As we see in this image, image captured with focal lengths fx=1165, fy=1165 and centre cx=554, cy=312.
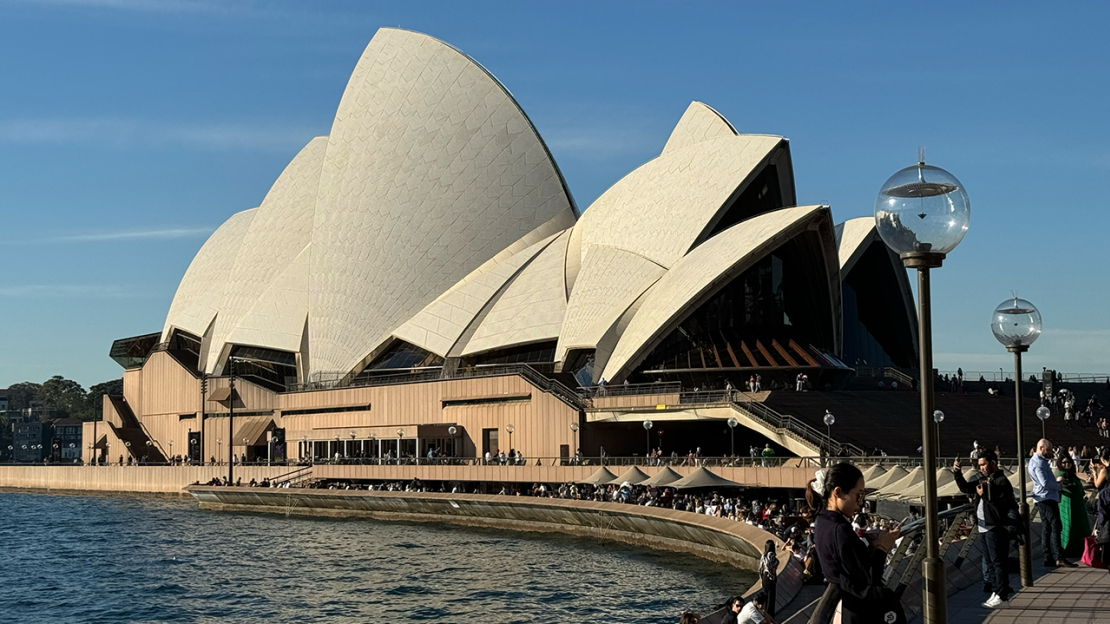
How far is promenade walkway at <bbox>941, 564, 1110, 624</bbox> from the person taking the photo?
8.96 meters

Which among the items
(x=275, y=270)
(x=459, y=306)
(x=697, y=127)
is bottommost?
(x=459, y=306)

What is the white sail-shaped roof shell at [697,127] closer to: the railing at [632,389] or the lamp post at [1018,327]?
the railing at [632,389]

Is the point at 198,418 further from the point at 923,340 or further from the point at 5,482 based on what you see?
the point at 923,340

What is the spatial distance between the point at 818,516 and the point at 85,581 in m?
24.5

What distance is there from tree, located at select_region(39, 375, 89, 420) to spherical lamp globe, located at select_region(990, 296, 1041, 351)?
136m

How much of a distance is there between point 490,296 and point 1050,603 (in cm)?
4235

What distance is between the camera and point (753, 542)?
21.4 meters

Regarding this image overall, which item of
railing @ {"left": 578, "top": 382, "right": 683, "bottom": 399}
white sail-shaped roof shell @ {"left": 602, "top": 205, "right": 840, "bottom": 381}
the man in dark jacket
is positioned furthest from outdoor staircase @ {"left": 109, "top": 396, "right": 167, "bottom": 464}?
the man in dark jacket

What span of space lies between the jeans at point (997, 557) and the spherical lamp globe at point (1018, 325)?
8.02 feet

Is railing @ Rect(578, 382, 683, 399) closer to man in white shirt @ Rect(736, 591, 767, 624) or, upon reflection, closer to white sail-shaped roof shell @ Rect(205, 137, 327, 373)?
white sail-shaped roof shell @ Rect(205, 137, 327, 373)

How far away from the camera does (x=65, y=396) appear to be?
461 feet

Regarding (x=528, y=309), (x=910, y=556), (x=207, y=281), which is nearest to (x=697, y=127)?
(x=528, y=309)

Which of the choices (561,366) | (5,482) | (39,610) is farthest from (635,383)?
(5,482)

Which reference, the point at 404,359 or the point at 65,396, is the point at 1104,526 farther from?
the point at 65,396
